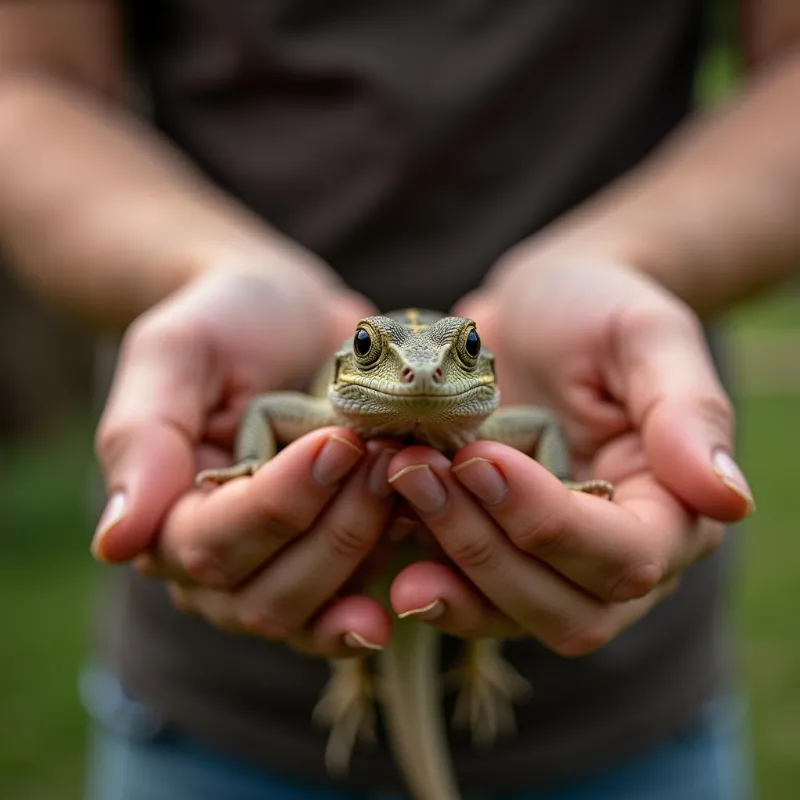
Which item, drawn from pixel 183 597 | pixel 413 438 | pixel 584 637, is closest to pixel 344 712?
pixel 183 597

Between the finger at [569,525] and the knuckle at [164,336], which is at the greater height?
the knuckle at [164,336]

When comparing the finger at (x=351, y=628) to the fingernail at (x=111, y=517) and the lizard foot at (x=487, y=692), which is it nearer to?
the fingernail at (x=111, y=517)

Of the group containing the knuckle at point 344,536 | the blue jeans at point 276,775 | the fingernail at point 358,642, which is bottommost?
the blue jeans at point 276,775

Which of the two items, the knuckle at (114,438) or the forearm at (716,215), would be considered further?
the forearm at (716,215)

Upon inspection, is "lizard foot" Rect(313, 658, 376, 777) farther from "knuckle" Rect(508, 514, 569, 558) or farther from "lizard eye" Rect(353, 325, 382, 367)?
"knuckle" Rect(508, 514, 569, 558)

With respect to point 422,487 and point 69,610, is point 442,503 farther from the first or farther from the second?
point 69,610

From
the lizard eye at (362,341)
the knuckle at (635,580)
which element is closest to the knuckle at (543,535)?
the knuckle at (635,580)

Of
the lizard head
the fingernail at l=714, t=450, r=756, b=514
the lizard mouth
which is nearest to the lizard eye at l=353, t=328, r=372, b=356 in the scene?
the lizard head
